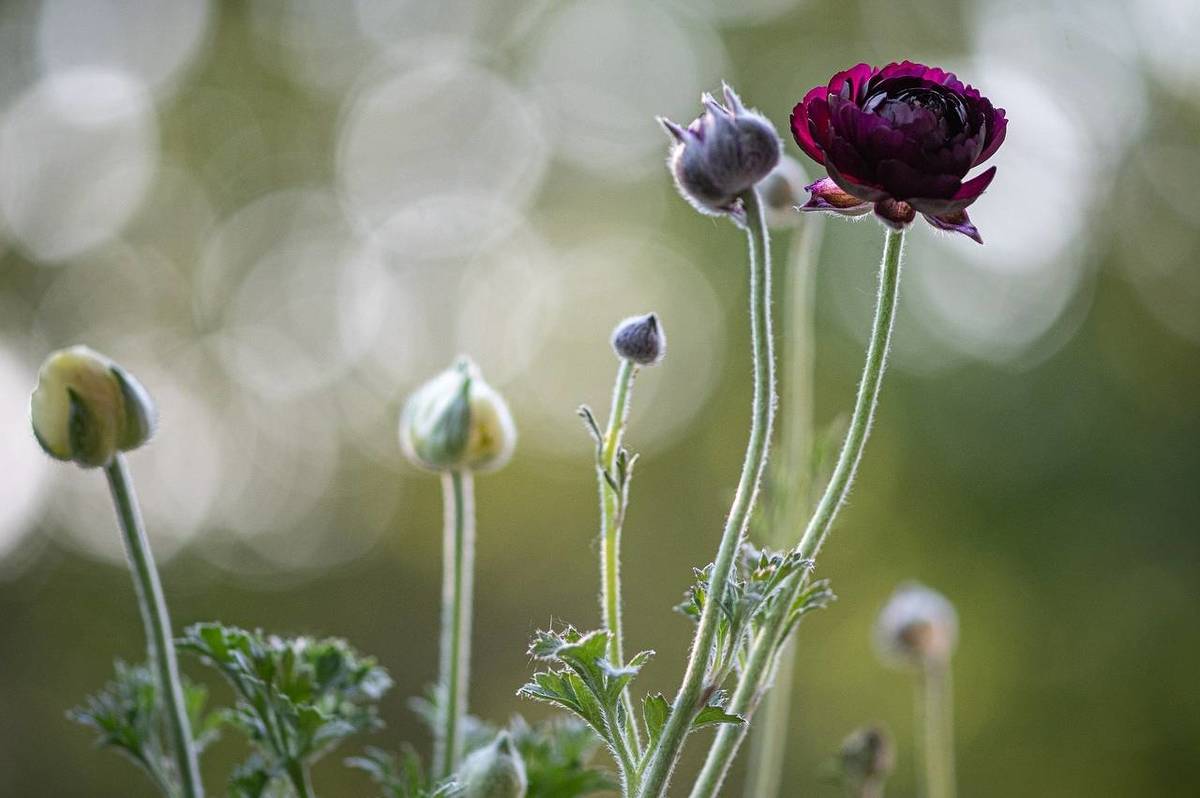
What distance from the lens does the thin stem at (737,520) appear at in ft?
1.50

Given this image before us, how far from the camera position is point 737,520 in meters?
0.46

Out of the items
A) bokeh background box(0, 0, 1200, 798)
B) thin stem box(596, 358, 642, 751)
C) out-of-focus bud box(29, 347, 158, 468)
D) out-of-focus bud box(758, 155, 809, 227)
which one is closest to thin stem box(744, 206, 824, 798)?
out-of-focus bud box(758, 155, 809, 227)

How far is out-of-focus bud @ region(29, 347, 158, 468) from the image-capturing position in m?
0.58

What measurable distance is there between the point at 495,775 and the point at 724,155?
28 centimetres

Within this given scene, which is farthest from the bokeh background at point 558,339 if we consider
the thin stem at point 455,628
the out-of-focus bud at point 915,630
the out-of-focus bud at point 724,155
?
the out-of-focus bud at point 724,155

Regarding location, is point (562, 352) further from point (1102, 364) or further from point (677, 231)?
point (1102, 364)

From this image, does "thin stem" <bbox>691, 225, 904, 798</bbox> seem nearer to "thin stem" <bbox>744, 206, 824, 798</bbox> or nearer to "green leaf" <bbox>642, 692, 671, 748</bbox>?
"green leaf" <bbox>642, 692, 671, 748</bbox>

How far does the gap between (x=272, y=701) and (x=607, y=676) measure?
8.1 inches

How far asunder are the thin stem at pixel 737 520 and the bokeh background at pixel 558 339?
7.71 feet

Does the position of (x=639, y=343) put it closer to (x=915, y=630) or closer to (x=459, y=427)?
(x=459, y=427)

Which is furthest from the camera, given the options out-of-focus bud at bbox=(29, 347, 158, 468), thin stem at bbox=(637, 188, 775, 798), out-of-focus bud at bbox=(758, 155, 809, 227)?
out-of-focus bud at bbox=(758, 155, 809, 227)

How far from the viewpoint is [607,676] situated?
49 centimetres

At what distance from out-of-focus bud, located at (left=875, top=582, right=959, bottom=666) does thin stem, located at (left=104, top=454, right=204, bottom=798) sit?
63 cm

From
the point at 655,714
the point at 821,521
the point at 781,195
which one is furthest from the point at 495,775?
the point at 781,195
